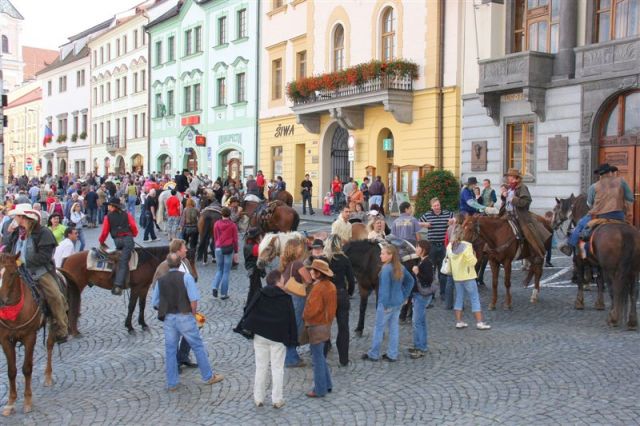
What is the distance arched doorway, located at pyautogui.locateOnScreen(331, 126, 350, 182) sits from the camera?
1281 inches

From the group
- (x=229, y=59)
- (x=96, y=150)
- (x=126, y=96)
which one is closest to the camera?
(x=229, y=59)

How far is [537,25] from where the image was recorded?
75.8ft

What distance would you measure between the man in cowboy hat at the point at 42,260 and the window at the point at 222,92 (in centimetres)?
3335

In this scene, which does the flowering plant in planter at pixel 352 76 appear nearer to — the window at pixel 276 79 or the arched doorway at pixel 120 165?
the window at pixel 276 79

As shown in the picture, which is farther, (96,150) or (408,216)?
(96,150)

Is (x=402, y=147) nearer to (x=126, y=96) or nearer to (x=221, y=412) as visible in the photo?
(x=221, y=412)

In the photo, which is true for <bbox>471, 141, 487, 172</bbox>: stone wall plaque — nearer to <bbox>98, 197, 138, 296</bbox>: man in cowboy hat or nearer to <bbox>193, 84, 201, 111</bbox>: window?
<bbox>98, 197, 138, 296</bbox>: man in cowboy hat

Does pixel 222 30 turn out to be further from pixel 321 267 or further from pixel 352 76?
pixel 321 267

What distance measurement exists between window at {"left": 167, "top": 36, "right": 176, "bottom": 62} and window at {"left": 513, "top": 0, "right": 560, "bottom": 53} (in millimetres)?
28581

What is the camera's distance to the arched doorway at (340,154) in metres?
32.5

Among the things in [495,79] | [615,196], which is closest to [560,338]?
[615,196]

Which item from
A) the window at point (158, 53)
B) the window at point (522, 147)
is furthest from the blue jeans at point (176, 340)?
the window at point (158, 53)

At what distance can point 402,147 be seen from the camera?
91.0 feet

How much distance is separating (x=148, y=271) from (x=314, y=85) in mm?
20779
